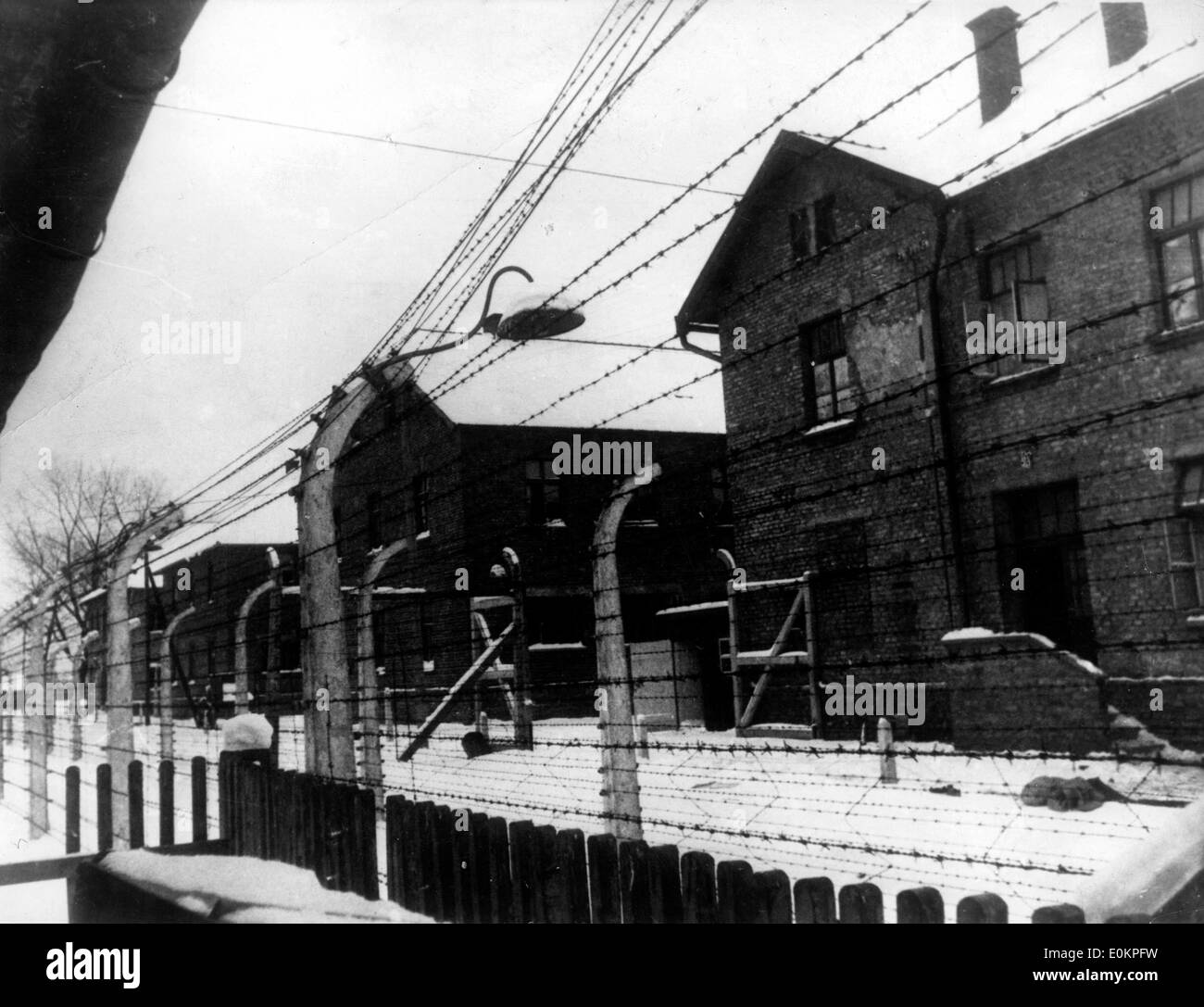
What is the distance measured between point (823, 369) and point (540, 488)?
7779 millimetres

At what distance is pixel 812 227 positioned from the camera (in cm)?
1290

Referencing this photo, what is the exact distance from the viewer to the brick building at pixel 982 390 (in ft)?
27.0

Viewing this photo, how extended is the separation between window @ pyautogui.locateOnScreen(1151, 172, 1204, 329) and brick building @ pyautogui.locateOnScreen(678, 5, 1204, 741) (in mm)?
27

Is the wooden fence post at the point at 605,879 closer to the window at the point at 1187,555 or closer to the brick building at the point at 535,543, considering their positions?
the window at the point at 1187,555

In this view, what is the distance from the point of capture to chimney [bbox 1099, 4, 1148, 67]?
7.15 metres

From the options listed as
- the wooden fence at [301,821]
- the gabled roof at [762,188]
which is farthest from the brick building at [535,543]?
the wooden fence at [301,821]

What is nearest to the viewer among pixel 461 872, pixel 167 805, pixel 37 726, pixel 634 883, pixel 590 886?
pixel 634 883

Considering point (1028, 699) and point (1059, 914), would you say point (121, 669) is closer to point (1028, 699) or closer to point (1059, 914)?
point (1059, 914)

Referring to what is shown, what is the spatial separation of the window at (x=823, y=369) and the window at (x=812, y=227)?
1000 millimetres

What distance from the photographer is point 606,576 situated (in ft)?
13.4

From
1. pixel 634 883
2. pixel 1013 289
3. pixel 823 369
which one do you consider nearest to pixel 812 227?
pixel 823 369
